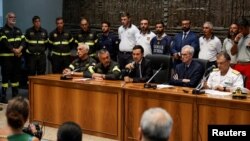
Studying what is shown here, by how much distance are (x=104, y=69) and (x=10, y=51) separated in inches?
101

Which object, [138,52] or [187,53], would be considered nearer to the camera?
[187,53]

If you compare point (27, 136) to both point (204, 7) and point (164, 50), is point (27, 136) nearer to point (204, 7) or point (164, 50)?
point (164, 50)

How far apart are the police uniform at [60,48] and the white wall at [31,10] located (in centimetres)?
205

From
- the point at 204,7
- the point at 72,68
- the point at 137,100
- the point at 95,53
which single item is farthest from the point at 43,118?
the point at 204,7

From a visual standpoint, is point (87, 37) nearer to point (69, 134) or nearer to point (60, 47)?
point (60, 47)

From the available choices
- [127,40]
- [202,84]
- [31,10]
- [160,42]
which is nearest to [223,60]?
[202,84]

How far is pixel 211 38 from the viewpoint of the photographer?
7.57 meters

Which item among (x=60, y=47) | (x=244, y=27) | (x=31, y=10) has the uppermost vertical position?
(x=31, y=10)

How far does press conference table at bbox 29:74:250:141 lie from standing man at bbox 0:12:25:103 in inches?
78.4

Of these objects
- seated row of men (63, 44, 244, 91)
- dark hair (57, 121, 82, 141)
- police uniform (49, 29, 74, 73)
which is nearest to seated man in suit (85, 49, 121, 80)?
seated row of men (63, 44, 244, 91)

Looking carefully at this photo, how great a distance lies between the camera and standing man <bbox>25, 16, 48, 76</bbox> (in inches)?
343

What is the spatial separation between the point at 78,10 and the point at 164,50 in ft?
10.8

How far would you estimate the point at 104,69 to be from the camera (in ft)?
22.5

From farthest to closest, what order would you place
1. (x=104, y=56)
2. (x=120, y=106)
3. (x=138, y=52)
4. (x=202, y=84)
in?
(x=104, y=56) → (x=138, y=52) → (x=120, y=106) → (x=202, y=84)
